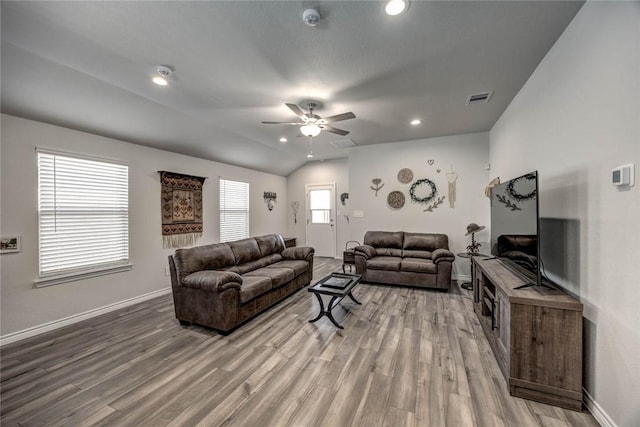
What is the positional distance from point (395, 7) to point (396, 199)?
12.7ft

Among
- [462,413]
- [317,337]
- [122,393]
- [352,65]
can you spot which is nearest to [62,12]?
[352,65]

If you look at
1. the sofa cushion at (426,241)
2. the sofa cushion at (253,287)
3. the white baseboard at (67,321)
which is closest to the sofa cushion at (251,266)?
the sofa cushion at (253,287)

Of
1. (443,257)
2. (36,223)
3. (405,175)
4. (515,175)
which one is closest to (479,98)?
(515,175)

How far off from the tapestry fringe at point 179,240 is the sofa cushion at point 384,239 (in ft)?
11.2

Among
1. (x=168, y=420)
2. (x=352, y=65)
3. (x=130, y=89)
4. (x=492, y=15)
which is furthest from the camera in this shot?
(x=130, y=89)

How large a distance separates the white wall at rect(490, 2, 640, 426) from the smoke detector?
1.79m

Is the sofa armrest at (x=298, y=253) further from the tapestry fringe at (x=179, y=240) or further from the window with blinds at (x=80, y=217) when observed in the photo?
the window with blinds at (x=80, y=217)

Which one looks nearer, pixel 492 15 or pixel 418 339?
pixel 492 15

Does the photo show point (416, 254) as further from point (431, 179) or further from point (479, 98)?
point (479, 98)

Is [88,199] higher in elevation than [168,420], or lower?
higher

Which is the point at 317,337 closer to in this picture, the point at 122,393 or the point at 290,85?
the point at 122,393

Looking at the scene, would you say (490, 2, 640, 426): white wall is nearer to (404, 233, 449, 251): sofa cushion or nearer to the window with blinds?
(404, 233, 449, 251): sofa cushion

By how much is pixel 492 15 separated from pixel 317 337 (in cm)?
319

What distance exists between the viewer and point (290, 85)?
107 inches
